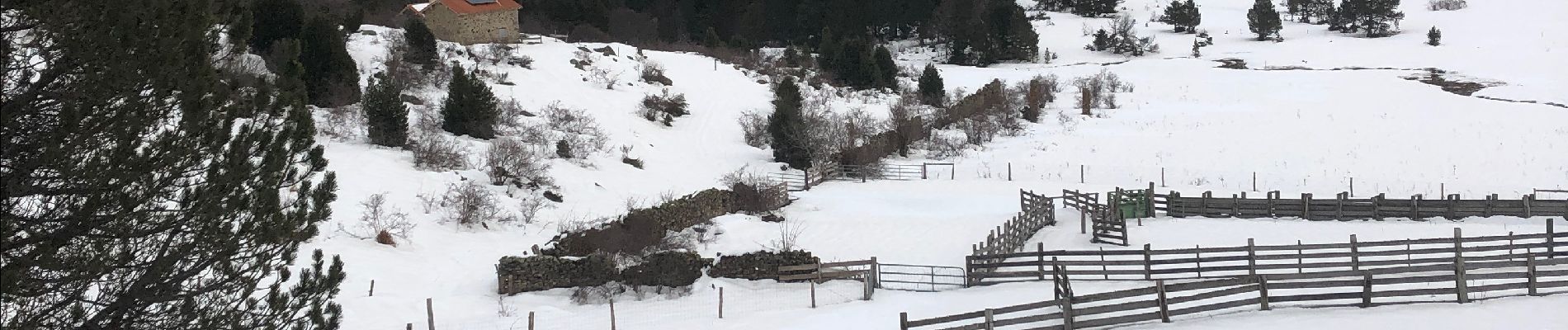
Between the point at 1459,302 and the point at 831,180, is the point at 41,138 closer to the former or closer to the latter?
the point at 1459,302

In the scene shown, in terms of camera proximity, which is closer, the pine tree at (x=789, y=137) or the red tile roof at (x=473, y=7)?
the pine tree at (x=789, y=137)

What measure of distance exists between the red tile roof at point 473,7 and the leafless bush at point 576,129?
9547 mm

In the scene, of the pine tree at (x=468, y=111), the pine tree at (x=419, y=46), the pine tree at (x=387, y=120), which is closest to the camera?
the pine tree at (x=387, y=120)

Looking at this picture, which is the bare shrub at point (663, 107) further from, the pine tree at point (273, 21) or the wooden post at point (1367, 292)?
the wooden post at point (1367, 292)

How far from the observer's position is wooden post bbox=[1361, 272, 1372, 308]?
16.9 meters

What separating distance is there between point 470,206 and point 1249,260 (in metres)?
15.4

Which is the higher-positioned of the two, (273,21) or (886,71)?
(273,21)

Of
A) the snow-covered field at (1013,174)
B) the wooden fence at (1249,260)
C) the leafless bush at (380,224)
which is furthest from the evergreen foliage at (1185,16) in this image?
the leafless bush at (380,224)

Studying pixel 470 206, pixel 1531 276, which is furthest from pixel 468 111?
pixel 1531 276

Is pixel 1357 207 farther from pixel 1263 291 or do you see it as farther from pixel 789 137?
pixel 789 137

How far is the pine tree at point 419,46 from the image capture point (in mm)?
40469

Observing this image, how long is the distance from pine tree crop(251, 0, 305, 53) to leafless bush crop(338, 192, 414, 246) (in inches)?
517

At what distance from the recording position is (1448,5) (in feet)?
272

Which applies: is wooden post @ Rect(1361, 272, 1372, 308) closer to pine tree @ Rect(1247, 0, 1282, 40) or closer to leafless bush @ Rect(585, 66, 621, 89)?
leafless bush @ Rect(585, 66, 621, 89)
